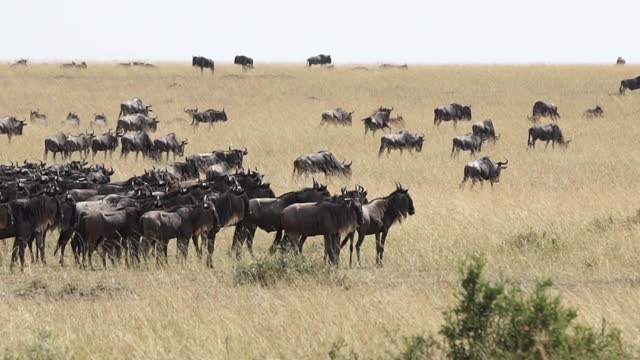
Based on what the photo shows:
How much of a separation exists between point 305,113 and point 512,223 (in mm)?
24979

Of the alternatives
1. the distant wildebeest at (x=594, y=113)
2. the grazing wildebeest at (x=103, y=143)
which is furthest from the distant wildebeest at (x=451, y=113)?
the grazing wildebeest at (x=103, y=143)

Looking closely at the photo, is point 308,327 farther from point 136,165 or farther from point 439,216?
point 136,165

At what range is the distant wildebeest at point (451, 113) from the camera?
39.0m

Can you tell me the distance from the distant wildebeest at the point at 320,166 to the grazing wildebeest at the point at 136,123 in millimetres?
12138

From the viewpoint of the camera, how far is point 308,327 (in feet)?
31.2

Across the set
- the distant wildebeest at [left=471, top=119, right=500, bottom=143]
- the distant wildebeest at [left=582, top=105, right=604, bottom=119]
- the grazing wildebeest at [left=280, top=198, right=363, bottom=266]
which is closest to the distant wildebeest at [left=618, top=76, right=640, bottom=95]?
the distant wildebeest at [left=582, top=105, right=604, bottom=119]

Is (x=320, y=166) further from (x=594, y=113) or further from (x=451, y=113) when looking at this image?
(x=594, y=113)

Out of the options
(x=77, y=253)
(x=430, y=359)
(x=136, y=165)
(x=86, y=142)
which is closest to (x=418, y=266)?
(x=77, y=253)

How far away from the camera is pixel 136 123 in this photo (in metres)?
35.7

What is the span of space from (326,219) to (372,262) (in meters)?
1.15

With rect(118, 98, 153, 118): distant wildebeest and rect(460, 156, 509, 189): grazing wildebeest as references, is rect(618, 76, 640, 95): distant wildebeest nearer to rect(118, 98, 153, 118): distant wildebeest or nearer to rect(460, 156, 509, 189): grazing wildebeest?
rect(118, 98, 153, 118): distant wildebeest

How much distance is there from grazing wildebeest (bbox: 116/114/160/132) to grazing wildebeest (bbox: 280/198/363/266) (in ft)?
72.1

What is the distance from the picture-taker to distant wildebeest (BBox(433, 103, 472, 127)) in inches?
1534

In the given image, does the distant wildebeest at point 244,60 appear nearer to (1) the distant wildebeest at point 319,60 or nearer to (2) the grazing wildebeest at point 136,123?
(1) the distant wildebeest at point 319,60
